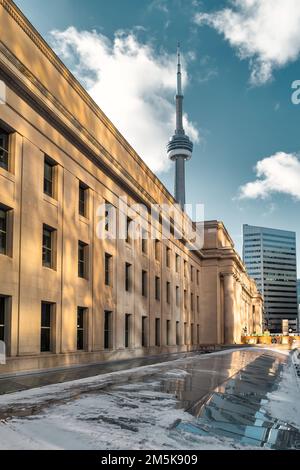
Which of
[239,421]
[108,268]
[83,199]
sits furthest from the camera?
[108,268]

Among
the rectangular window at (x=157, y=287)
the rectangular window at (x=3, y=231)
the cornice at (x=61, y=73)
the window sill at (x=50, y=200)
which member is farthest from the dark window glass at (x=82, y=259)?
the rectangular window at (x=157, y=287)

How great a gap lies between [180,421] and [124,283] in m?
25.1

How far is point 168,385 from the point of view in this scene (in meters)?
15.0

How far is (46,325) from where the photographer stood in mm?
23031

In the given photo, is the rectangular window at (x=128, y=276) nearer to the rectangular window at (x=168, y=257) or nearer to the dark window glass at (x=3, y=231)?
the rectangular window at (x=168, y=257)

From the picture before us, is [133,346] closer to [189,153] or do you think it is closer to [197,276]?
[197,276]

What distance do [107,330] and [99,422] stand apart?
22664mm

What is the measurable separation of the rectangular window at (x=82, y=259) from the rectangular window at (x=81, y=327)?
6.18ft

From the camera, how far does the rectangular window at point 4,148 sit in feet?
67.0

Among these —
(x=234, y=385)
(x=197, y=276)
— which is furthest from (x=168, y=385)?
(x=197, y=276)

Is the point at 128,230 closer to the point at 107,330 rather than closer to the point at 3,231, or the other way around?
the point at 107,330

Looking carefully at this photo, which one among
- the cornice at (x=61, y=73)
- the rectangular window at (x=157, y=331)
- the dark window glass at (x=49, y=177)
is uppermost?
the cornice at (x=61, y=73)

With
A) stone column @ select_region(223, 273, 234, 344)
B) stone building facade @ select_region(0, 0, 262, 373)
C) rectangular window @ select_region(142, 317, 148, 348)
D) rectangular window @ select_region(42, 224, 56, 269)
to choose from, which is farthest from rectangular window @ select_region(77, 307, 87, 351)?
stone column @ select_region(223, 273, 234, 344)

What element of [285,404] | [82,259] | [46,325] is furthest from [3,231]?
[285,404]
